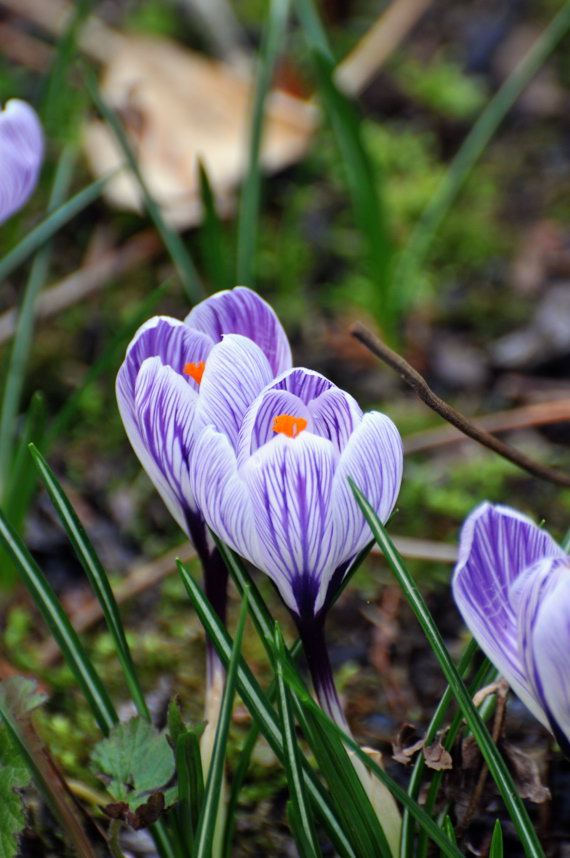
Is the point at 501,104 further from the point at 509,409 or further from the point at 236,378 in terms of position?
the point at 236,378

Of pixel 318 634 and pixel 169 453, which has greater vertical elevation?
pixel 169 453

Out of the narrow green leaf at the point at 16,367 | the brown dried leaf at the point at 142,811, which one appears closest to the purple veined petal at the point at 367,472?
the brown dried leaf at the point at 142,811

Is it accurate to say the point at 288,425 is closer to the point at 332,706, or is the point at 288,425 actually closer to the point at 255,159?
the point at 332,706

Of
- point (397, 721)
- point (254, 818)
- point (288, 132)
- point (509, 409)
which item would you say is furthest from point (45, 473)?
point (288, 132)

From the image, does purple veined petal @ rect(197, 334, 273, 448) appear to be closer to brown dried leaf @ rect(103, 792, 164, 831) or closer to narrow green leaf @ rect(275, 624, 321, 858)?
narrow green leaf @ rect(275, 624, 321, 858)

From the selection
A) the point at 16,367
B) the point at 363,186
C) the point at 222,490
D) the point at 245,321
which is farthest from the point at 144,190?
the point at 222,490
